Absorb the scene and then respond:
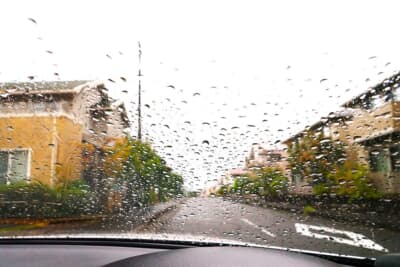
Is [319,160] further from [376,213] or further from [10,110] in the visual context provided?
[10,110]

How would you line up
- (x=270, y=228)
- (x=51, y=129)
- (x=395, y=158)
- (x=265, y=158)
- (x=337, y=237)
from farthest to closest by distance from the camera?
(x=51, y=129), (x=265, y=158), (x=270, y=228), (x=395, y=158), (x=337, y=237)

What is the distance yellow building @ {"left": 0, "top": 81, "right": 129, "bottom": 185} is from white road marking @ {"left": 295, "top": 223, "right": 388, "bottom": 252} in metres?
2.25

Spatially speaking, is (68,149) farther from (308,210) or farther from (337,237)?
(337,237)

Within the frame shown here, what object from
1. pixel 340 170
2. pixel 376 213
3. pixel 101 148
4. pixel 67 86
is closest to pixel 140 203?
pixel 101 148

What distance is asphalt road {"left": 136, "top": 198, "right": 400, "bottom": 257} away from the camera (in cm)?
311

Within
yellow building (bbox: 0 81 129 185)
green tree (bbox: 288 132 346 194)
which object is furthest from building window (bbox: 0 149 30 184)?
green tree (bbox: 288 132 346 194)

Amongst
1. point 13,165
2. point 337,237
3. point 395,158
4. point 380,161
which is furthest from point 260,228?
point 13,165

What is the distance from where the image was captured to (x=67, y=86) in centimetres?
429

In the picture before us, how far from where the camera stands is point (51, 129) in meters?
4.33

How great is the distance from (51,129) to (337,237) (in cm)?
329

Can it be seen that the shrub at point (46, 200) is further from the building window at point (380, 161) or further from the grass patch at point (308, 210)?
the building window at point (380, 161)

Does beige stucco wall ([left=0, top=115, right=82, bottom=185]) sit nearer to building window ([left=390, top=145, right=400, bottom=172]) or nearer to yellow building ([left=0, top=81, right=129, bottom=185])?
yellow building ([left=0, top=81, right=129, bottom=185])

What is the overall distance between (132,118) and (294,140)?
1.83 metres

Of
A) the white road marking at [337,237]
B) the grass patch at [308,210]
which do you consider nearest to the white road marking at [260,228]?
the white road marking at [337,237]
